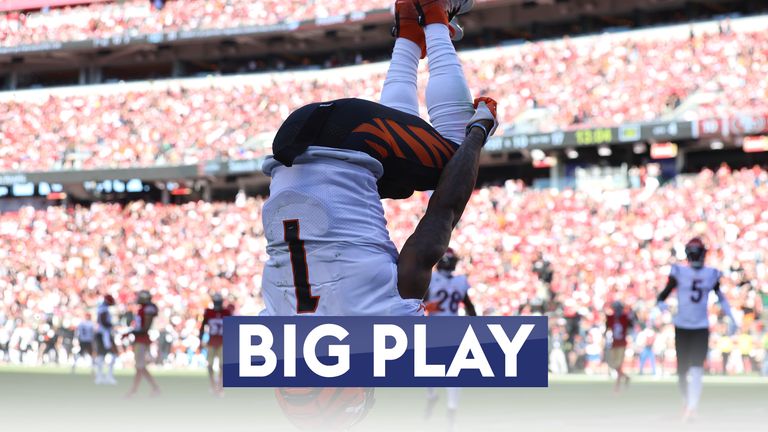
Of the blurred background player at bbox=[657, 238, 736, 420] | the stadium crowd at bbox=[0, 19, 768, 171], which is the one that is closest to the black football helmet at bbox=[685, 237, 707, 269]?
the blurred background player at bbox=[657, 238, 736, 420]

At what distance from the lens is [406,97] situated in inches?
110

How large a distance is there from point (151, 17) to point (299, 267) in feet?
153

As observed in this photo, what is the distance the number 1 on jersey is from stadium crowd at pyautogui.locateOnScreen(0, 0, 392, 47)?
4000 centimetres

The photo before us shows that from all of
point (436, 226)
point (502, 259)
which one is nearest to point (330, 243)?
point (436, 226)

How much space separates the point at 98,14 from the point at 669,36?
84.4 ft

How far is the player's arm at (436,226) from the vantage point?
2.45m

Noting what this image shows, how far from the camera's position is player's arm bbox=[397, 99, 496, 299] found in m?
2.45

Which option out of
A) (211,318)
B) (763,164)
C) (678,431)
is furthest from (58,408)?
(763,164)

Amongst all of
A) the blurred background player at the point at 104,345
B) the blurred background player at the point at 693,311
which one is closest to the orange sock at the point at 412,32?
the blurred background player at the point at 693,311

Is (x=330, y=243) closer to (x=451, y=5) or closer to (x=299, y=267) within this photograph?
(x=299, y=267)

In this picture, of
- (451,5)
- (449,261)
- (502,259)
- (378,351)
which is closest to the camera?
(378,351)

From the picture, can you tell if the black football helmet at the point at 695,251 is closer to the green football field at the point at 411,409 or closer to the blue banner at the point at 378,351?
the green football field at the point at 411,409

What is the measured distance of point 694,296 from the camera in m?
15.1

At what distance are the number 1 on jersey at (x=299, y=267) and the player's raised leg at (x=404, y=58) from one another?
0.48 metres
